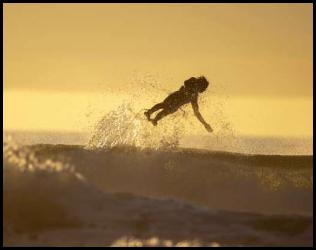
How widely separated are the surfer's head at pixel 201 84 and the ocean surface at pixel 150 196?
198cm

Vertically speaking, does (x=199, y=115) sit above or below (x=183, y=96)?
below

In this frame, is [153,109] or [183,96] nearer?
[153,109]

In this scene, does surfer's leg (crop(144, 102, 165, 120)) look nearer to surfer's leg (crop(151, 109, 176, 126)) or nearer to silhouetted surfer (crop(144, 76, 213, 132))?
silhouetted surfer (crop(144, 76, 213, 132))

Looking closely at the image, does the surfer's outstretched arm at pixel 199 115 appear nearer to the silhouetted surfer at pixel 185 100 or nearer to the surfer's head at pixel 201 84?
the silhouetted surfer at pixel 185 100

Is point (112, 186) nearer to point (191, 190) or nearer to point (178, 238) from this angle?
point (191, 190)

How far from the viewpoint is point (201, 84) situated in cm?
2139

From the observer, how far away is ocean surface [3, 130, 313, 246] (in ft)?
49.6

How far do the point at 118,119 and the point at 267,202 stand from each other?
5.76 meters

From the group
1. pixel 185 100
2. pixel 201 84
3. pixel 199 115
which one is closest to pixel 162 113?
pixel 185 100

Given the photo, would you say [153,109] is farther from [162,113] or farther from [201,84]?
[201,84]

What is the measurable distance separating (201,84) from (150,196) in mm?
5096

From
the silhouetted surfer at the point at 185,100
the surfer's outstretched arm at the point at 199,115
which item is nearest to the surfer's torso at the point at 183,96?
the silhouetted surfer at the point at 185,100

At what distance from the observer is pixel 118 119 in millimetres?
21422

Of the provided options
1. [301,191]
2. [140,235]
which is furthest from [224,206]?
[140,235]
